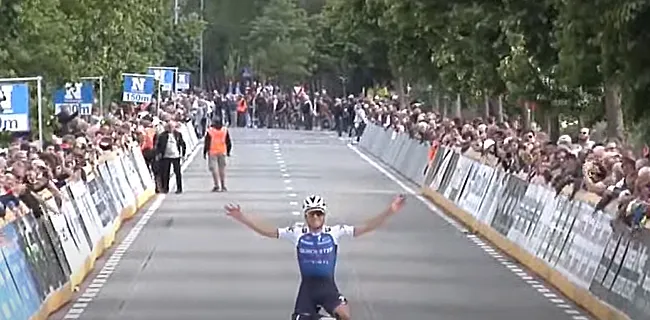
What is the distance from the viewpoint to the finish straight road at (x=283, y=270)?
21.1 m

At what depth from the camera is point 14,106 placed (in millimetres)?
29609

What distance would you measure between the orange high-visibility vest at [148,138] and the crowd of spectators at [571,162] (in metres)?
6.86

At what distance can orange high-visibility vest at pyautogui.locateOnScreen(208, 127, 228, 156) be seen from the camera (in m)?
44.7

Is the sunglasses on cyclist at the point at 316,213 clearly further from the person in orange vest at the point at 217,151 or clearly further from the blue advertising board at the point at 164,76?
the blue advertising board at the point at 164,76

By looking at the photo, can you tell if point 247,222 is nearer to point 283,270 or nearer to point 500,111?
point 283,270

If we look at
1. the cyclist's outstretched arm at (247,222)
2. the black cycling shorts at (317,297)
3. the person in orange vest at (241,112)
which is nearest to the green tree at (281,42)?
the person in orange vest at (241,112)

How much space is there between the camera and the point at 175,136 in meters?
44.6

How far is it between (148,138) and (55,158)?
19.3 meters

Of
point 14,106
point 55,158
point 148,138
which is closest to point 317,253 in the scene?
point 55,158

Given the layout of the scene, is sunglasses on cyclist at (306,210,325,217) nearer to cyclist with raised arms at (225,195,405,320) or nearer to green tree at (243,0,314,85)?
cyclist with raised arms at (225,195,405,320)

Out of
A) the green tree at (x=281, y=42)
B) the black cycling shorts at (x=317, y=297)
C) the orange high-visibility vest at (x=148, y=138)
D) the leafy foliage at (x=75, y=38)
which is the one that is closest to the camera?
the black cycling shorts at (x=317, y=297)

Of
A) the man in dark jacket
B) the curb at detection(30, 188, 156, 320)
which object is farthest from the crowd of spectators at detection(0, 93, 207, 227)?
the curb at detection(30, 188, 156, 320)

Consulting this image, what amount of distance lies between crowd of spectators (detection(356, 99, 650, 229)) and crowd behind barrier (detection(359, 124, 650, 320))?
17 cm

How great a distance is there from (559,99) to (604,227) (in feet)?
38.6
